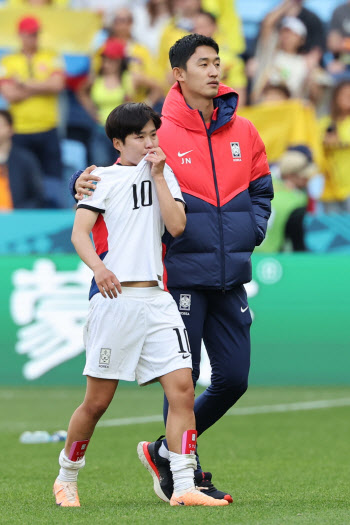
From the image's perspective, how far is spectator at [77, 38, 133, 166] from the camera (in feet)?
47.3

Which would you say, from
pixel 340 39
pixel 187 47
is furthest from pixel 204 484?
pixel 340 39

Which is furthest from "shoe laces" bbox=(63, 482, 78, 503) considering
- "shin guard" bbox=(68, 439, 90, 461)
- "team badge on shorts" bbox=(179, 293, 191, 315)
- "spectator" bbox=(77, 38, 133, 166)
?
"spectator" bbox=(77, 38, 133, 166)

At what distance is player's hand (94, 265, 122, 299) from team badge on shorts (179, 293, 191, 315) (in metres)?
0.54

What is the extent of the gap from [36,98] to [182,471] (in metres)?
10.1

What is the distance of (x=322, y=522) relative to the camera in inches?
168

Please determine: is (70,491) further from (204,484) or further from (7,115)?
(7,115)

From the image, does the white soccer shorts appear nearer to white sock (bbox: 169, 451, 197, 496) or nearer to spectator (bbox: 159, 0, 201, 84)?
white sock (bbox: 169, 451, 197, 496)

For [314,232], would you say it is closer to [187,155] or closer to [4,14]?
[4,14]

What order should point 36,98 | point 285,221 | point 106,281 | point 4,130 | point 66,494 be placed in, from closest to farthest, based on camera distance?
point 106,281 → point 66,494 → point 285,221 → point 4,130 → point 36,98

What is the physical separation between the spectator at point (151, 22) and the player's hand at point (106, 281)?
10.8 metres

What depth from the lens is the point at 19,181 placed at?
45.2ft

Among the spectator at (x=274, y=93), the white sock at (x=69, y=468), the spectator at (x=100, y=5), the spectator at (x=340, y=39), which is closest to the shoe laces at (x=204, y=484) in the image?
the white sock at (x=69, y=468)

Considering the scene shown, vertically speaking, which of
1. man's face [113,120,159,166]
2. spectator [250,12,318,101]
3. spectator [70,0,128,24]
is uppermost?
spectator [70,0,128,24]

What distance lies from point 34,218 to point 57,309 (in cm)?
131
